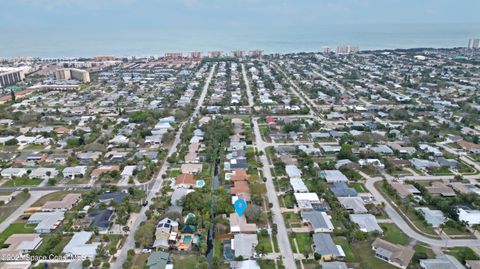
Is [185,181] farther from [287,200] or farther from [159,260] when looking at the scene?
[159,260]

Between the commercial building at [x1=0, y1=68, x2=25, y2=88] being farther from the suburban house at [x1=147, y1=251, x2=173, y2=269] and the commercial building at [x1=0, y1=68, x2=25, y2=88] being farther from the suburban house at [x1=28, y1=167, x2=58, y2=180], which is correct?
the suburban house at [x1=147, y1=251, x2=173, y2=269]

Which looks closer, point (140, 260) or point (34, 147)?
point (140, 260)

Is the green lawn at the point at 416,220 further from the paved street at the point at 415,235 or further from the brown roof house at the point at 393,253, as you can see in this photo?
the brown roof house at the point at 393,253

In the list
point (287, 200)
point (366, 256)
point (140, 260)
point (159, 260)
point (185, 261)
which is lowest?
point (366, 256)

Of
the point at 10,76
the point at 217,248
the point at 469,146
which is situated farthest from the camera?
the point at 10,76

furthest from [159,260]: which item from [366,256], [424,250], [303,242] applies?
[424,250]

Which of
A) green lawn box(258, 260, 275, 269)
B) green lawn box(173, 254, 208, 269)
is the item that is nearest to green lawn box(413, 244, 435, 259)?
green lawn box(258, 260, 275, 269)

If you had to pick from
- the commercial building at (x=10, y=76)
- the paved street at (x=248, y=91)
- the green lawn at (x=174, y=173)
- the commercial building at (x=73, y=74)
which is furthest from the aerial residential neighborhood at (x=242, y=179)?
the commercial building at (x=10, y=76)

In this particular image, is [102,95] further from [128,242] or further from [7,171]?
[128,242]
